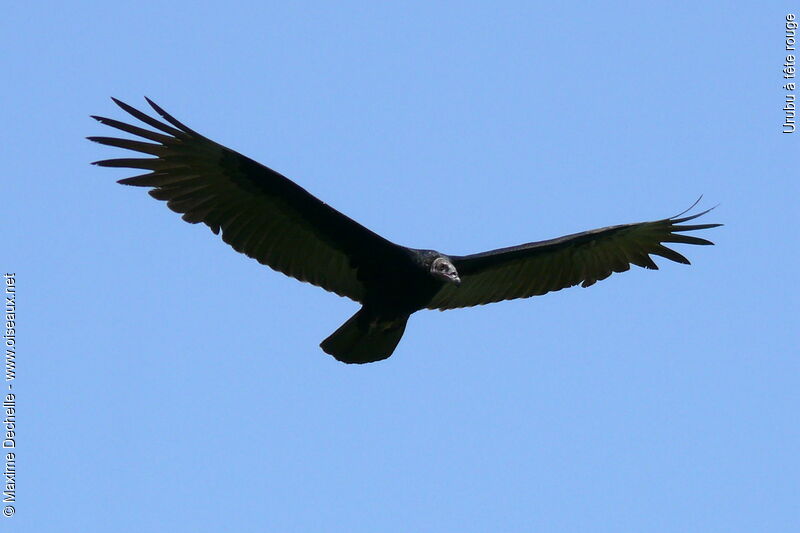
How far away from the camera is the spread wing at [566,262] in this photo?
35.6 ft

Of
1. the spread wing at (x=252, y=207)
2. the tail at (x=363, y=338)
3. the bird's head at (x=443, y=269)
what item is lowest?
the tail at (x=363, y=338)

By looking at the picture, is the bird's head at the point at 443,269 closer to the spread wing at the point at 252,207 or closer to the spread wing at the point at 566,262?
the spread wing at the point at 252,207

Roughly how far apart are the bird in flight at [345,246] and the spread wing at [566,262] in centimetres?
1

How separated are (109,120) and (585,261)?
4.49 meters

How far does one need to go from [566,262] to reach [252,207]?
303cm

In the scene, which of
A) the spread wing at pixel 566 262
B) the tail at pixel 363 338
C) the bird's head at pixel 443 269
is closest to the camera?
the bird's head at pixel 443 269

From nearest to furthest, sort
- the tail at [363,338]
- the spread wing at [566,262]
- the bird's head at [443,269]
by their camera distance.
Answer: the bird's head at [443,269] < the tail at [363,338] < the spread wing at [566,262]

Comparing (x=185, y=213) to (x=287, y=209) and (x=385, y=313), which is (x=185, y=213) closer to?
(x=287, y=209)

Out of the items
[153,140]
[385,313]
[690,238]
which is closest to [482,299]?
[385,313]

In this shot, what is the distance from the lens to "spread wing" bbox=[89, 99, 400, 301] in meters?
9.38

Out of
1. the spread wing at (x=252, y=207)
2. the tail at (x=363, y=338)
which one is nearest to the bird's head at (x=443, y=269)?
the spread wing at (x=252, y=207)

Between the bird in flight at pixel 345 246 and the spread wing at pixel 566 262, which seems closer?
the bird in flight at pixel 345 246

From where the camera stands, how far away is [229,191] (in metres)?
9.70

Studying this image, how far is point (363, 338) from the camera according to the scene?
33.8 feet
